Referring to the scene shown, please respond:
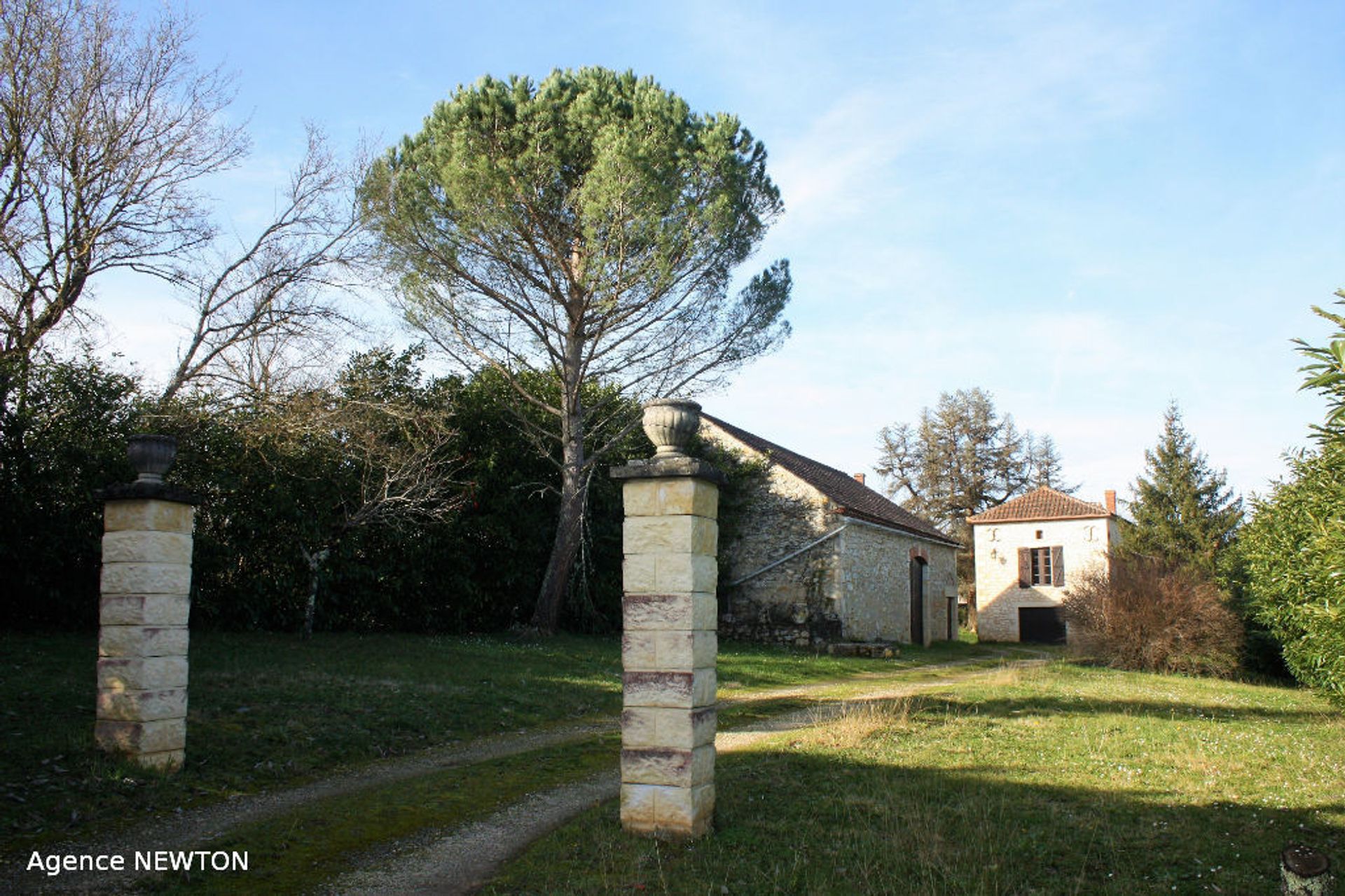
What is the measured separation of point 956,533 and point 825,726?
3819cm

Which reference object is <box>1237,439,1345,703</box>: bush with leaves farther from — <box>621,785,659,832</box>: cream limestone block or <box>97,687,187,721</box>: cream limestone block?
<box>97,687,187,721</box>: cream limestone block

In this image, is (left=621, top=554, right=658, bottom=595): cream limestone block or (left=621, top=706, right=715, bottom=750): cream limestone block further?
(left=621, top=554, right=658, bottom=595): cream limestone block

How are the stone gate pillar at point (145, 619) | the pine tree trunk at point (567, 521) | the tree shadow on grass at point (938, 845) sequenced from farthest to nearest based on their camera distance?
the pine tree trunk at point (567, 521) → the stone gate pillar at point (145, 619) → the tree shadow on grass at point (938, 845)

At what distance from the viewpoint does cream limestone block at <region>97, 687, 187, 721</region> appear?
683 cm

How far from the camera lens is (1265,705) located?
12391 mm

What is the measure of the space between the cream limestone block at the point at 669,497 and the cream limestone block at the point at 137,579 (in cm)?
407

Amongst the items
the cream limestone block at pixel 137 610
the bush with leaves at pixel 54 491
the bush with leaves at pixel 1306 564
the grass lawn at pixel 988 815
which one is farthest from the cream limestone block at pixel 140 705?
the bush with leaves at pixel 1306 564

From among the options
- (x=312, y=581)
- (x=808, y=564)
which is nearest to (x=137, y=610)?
(x=312, y=581)

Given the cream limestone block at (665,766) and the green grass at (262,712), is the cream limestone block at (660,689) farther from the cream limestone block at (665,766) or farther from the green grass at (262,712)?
the green grass at (262,712)

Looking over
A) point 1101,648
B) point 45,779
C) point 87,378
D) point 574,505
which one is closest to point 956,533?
point 1101,648

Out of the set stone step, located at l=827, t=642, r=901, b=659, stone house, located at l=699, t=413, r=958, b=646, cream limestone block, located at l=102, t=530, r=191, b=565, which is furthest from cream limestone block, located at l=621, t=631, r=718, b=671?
stone house, located at l=699, t=413, r=958, b=646

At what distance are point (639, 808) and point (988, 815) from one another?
2.35m

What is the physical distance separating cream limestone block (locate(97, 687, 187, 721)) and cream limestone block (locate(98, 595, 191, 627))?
0.54 meters

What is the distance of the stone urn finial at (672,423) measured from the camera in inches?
238
